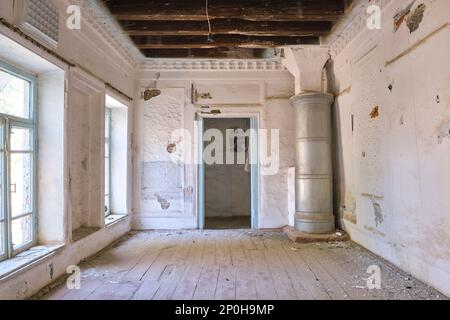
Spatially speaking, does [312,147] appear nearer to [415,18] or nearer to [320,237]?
[320,237]

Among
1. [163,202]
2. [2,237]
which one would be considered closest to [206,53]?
[163,202]

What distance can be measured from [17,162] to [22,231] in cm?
63

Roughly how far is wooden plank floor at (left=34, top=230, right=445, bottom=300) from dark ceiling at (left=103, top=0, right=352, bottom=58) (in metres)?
2.84

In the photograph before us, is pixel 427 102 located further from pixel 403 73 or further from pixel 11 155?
pixel 11 155

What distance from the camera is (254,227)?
5809mm

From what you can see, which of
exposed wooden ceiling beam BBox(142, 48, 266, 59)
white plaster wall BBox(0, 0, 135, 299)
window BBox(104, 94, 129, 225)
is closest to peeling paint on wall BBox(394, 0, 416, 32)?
exposed wooden ceiling beam BBox(142, 48, 266, 59)

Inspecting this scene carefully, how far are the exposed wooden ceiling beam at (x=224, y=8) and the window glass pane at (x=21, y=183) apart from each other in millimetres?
1962

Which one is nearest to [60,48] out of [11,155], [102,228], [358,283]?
[11,155]

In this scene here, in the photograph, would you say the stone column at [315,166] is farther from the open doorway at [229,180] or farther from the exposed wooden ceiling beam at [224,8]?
the open doorway at [229,180]

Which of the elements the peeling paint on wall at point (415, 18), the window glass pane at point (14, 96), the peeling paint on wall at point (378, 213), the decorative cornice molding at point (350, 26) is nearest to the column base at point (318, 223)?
the peeling paint on wall at point (378, 213)

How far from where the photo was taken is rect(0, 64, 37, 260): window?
277cm

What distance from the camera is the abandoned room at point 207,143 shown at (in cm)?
280

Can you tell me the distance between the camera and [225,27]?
4324mm
